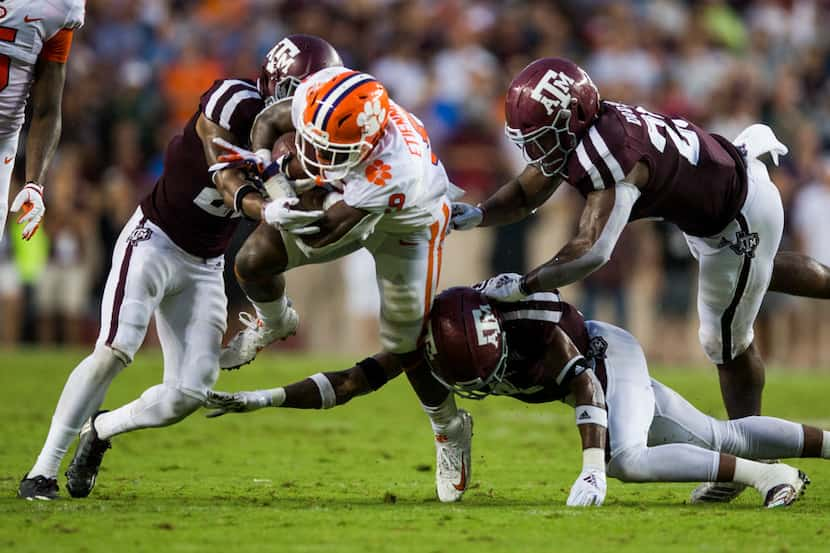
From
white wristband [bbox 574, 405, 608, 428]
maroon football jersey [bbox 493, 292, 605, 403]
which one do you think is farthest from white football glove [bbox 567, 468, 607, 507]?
maroon football jersey [bbox 493, 292, 605, 403]

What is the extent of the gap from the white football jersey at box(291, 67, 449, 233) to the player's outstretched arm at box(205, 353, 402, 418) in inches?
27.6

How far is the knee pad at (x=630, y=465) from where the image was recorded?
5480 mm

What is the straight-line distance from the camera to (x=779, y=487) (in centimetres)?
551

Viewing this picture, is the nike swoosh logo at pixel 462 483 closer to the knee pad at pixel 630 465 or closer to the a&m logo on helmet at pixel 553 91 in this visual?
the knee pad at pixel 630 465

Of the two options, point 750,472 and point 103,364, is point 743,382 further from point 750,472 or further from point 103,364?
point 103,364

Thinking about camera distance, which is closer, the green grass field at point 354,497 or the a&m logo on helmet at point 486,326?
the green grass field at point 354,497

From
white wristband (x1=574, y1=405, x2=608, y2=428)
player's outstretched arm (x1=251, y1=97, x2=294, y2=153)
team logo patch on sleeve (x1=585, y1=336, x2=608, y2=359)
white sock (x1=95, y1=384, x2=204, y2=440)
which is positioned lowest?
white sock (x1=95, y1=384, x2=204, y2=440)

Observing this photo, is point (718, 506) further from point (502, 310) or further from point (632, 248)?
point (632, 248)

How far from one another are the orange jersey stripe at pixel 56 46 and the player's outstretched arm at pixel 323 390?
5.55 feet

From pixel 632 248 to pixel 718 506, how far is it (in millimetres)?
8061

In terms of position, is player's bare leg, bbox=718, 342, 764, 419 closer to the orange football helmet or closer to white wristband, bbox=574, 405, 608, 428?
white wristband, bbox=574, 405, 608, 428

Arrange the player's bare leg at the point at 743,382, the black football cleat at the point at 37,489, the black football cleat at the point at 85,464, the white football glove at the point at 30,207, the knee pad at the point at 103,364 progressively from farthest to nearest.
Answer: the player's bare leg at the point at 743,382
the white football glove at the point at 30,207
the black football cleat at the point at 85,464
the knee pad at the point at 103,364
the black football cleat at the point at 37,489

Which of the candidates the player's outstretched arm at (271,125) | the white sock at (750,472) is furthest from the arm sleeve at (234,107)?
the white sock at (750,472)

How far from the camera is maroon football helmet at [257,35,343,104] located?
5945 mm
